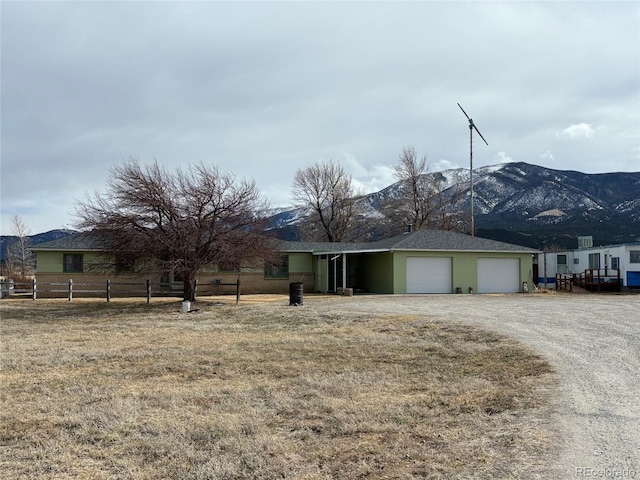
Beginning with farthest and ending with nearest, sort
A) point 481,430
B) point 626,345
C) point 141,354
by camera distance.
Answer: point 141,354 < point 626,345 < point 481,430

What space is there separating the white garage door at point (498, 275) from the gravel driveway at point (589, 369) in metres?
11.0

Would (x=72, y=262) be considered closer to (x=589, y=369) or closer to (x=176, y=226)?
(x=176, y=226)

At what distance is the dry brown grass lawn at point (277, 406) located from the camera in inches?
195

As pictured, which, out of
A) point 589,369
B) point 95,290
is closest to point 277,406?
point 589,369

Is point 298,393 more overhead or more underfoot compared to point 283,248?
more underfoot

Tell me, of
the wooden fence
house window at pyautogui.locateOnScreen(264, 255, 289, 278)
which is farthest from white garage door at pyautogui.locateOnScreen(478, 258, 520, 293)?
the wooden fence

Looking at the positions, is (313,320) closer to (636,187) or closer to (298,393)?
(298,393)

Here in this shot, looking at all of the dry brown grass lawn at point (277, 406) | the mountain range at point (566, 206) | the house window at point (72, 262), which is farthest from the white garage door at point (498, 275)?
the mountain range at point (566, 206)

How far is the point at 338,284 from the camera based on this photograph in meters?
31.9

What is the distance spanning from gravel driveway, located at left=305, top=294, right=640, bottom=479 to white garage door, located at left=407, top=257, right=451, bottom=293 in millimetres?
10035

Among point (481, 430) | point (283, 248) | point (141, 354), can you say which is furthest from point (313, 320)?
point (283, 248)

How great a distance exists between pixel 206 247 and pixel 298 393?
14843 millimetres

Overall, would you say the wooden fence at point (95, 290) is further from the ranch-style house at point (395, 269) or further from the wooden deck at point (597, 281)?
the wooden deck at point (597, 281)

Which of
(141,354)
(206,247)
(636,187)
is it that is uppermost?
(636,187)
